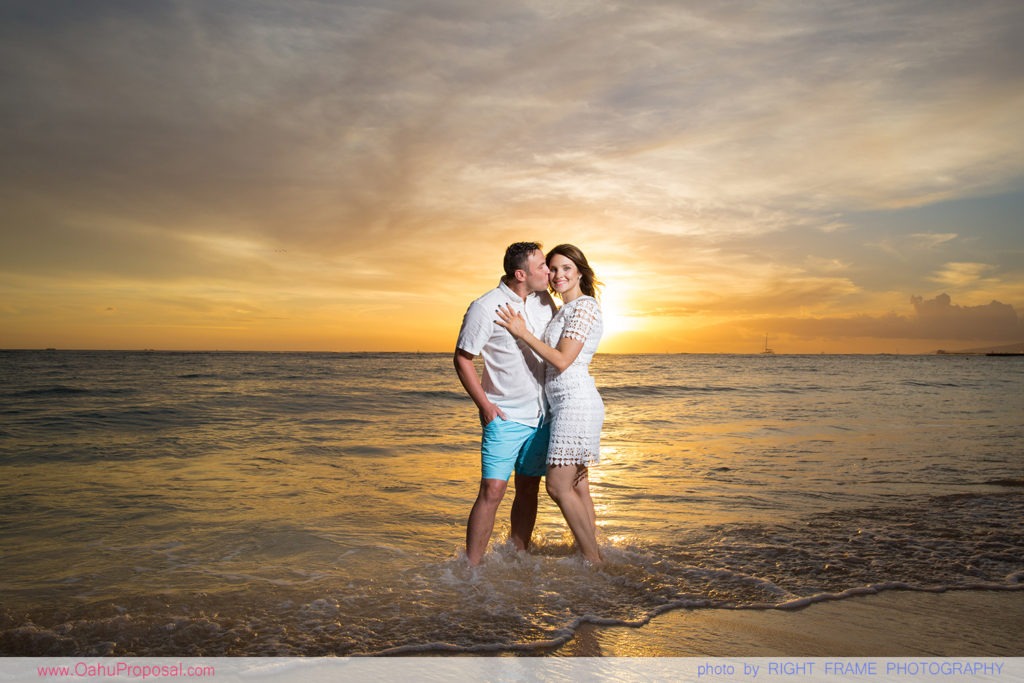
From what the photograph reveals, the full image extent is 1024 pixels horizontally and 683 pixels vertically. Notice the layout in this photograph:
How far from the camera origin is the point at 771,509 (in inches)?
288

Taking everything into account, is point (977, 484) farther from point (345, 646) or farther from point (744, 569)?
point (345, 646)

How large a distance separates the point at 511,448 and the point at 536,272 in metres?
1.26

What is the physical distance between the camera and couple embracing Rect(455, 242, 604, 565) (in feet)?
15.3

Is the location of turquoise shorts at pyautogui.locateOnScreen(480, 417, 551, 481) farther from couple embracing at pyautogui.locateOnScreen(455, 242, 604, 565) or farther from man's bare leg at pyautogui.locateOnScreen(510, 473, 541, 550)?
man's bare leg at pyautogui.locateOnScreen(510, 473, 541, 550)

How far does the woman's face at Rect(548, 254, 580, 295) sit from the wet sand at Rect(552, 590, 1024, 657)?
2198 mm

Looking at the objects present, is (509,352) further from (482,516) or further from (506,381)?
(482,516)

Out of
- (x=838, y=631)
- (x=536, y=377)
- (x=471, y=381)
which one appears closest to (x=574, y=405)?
(x=536, y=377)

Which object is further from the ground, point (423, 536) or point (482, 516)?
point (482, 516)

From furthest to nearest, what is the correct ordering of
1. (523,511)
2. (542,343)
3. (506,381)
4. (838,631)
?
1. (523,511)
2. (506,381)
3. (542,343)
4. (838,631)

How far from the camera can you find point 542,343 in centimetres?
459

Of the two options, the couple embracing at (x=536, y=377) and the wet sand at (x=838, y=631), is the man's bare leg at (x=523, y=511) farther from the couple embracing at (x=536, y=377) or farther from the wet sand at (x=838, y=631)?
the wet sand at (x=838, y=631)

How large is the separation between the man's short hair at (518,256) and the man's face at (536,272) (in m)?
0.03

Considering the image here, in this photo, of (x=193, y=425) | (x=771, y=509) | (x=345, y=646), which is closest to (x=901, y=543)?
(x=771, y=509)

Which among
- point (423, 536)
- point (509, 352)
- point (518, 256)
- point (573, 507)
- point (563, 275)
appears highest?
point (518, 256)
